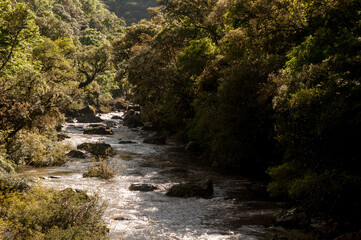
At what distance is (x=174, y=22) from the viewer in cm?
3616

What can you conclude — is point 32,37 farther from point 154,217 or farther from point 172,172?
point 154,217

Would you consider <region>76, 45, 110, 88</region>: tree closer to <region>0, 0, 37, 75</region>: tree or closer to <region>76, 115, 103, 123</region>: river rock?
<region>76, 115, 103, 123</region>: river rock

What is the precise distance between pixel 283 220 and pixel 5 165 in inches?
452

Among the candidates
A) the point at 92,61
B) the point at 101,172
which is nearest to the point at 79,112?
the point at 92,61

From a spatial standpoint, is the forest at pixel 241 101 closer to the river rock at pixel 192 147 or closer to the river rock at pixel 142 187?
the river rock at pixel 192 147

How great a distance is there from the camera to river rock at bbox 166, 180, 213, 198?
16547 mm

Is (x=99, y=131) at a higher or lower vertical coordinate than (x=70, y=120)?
lower

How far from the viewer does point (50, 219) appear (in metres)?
9.71

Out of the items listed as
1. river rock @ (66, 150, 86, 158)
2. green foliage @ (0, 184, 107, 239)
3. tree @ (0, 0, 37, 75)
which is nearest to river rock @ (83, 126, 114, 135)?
river rock @ (66, 150, 86, 158)

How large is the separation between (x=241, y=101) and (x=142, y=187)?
275 inches

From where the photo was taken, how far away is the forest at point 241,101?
10195 mm

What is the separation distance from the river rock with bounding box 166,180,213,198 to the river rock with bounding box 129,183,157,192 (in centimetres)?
115

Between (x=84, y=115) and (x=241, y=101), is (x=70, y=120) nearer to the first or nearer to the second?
(x=84, y=115)

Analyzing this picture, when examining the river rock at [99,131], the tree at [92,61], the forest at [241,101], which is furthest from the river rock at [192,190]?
the tree at [92,61]
